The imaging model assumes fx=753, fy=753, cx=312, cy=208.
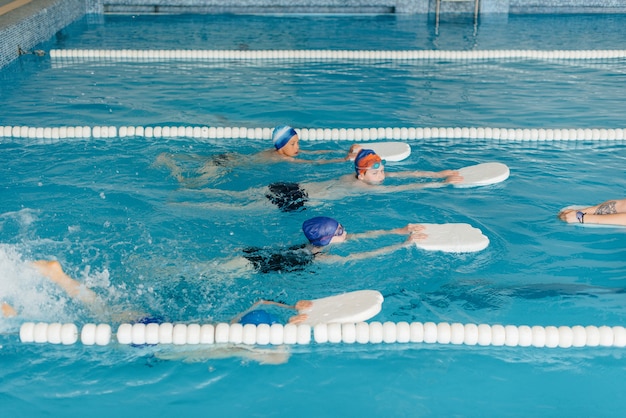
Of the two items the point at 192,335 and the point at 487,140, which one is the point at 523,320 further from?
the point at 487,140

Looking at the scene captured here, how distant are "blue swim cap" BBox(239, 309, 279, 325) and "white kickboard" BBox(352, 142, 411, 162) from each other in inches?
112

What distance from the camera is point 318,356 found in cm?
382

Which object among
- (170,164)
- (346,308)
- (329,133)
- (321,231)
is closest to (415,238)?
(321,231)

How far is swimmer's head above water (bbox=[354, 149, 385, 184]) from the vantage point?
5539mm

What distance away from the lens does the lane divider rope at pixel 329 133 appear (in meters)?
7.07

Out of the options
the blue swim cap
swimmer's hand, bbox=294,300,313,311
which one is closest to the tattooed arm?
swimmer's hand, bbox=294,300,313,311

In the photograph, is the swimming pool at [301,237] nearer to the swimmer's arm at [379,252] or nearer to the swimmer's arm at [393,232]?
the swimmer's arm at [379,252]

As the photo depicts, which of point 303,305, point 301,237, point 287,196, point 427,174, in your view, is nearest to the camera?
point 303,305

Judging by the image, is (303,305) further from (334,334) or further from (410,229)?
(410,229)

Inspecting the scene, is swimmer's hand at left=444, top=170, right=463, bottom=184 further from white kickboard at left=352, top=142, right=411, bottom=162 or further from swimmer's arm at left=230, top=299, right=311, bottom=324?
swimmer's arm at left=230, top=299, right=311, bottom=324

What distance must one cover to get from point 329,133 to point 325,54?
3504 millimetres

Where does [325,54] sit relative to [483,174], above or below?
above

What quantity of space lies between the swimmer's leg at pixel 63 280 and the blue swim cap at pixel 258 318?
2.86ft

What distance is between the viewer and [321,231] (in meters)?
4.54
